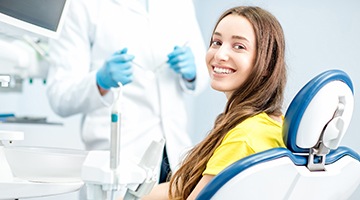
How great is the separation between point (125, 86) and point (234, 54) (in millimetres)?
737

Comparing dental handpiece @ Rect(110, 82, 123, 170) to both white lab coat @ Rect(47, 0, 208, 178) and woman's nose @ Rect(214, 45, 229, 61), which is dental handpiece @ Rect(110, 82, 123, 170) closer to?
woman's nose @ Rect(214, 45, 229, 61)

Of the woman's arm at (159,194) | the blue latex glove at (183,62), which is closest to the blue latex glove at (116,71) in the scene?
the blue latex glove at (183,62)

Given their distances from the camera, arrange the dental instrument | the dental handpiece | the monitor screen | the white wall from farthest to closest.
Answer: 1. the white wall
2. the dental instrument
3. the monitor screen
4. the dental handpiece

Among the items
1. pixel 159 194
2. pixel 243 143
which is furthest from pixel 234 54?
pixel 159 194

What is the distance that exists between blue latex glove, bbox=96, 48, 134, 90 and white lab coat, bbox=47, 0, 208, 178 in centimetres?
3

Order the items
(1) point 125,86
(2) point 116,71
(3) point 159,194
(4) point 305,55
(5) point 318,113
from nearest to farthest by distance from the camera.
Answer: (5) point 318,113 < (3) point 159,194 < (2) point 116,71 < (1) point 125,86 < (4) point 305,55

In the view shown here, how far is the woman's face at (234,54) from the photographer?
1.26 meters

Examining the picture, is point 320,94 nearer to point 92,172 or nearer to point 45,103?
point 92,172

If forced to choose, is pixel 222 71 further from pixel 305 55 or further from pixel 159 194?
pixel 305 55

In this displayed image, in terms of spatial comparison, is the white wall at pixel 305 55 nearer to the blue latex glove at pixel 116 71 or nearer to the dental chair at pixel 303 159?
the blue latex glove at pixel 116 71

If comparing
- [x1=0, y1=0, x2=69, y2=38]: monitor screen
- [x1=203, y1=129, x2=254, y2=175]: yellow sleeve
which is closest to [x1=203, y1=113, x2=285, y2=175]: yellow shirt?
[x1=203, y1=129, x2=254, y2=175]: yellow sleeve

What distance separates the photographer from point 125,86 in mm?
1907

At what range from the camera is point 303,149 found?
1018 millimetres

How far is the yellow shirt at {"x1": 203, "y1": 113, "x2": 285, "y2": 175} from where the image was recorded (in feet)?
3.44
